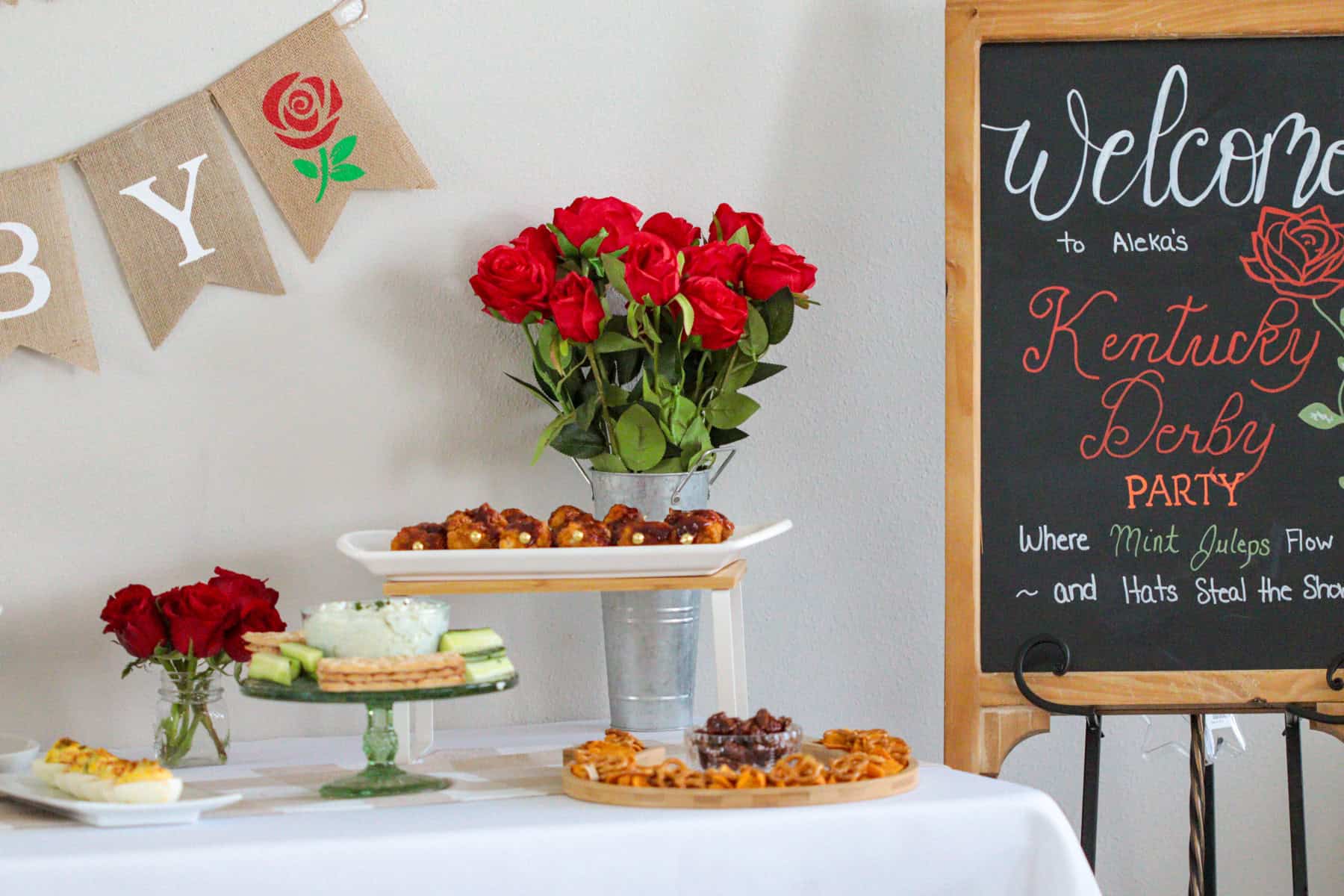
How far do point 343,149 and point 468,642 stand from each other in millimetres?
656

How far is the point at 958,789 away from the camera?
1.11 meters

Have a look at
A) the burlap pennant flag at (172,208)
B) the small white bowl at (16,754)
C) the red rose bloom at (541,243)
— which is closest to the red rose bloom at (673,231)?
the red rose bloom at (541,243)

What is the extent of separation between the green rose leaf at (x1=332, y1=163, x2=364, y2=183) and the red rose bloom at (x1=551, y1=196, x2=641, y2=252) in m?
0.26

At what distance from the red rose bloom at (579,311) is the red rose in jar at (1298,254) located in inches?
27.8

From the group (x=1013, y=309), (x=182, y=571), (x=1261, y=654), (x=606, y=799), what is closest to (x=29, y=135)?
(x=182, y=571)

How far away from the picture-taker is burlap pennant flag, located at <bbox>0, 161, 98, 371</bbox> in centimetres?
142

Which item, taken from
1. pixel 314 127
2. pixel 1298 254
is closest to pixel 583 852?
pixel 314 127

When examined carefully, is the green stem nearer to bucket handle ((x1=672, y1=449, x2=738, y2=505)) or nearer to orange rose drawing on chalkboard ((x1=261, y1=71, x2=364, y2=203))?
orange rose drawing on chalkboard ((x1=261, y1=71, x2=364, y2=203))

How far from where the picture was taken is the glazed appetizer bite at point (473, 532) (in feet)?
4.10

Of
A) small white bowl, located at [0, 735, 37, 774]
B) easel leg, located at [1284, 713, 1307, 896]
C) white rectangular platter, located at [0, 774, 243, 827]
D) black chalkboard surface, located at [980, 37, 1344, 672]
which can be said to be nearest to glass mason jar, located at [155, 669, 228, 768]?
small white bowl, located at [0, 735, 37, 774]

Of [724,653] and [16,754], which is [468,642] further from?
[16,754]

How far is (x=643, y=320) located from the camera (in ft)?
4.46

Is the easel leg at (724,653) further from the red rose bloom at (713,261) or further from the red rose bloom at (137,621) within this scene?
the red rose bloom at (137,621)

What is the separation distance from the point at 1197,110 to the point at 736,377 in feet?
1.91
